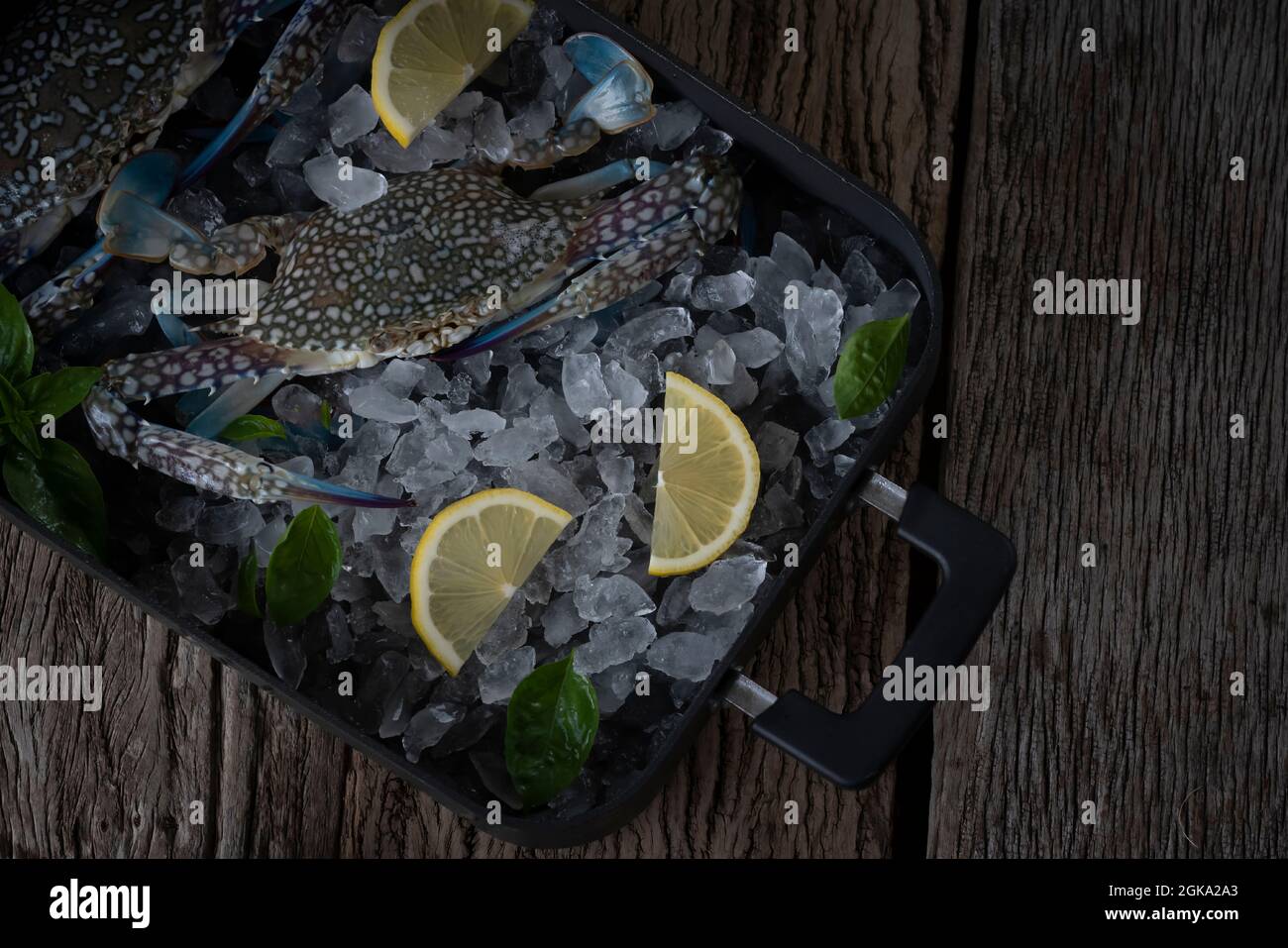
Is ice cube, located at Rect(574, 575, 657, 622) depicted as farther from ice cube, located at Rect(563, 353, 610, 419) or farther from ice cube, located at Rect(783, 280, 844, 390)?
ice cube, located at Rect(783, 280, 844, 390)

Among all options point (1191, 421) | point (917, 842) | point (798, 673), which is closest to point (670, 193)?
point (798, 673)

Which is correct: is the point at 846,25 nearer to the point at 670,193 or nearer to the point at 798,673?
the point at 670,193

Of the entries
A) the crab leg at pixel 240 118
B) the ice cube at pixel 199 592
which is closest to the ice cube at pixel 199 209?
the crab leg at pixel 240 118

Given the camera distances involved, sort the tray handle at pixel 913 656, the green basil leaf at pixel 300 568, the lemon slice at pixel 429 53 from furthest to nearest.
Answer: the lemon slice at pixel 429 53
the green basil leaf at pixel 300 568
the tray handle at pixel 913 656

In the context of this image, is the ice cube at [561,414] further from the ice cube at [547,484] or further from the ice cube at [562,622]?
the ice cube at [562,622]

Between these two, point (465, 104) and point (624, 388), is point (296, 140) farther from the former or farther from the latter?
point (624, 388)

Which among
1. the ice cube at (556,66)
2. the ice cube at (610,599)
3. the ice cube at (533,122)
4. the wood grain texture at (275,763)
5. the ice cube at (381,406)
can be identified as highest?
the ice cube at (556,66)

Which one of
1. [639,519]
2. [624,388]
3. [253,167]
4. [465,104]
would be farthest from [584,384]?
[253,167]
